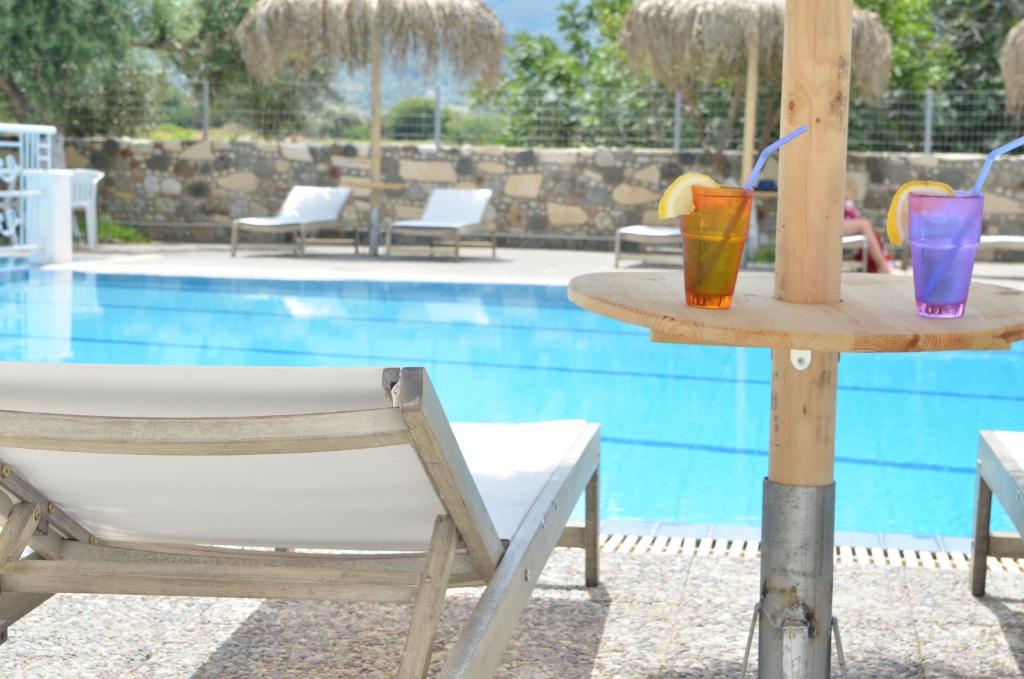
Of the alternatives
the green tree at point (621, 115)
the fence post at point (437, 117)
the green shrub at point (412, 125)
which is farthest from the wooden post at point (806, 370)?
the green shrub at point (412, 125)

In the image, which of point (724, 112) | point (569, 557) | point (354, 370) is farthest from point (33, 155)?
point (354, 370)

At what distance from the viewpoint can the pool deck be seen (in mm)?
2197

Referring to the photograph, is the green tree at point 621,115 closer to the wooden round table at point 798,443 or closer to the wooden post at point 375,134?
the wooden post at point 375,134

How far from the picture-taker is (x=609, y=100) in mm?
13359

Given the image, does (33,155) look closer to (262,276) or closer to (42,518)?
(262,276)

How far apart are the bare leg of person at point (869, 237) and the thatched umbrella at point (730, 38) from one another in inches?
55.5

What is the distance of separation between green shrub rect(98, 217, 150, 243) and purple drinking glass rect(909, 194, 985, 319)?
1166cm

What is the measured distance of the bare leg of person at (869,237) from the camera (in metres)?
9.05

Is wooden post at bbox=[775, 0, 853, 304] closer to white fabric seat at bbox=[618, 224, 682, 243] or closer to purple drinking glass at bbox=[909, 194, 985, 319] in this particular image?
purple drinking glass at bbox=[909, 194, 985, 319]

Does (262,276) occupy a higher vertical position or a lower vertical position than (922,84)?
lower

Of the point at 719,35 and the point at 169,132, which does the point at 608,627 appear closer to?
the point at 719,35

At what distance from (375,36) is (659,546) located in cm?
890

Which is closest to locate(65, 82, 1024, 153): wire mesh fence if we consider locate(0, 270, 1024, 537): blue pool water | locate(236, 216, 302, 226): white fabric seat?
locate(236, 216, 302, 226): white fabric seat

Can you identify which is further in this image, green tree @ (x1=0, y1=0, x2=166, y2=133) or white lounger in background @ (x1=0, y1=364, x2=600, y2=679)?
green tree @ (x1=0, y1=0, x2=166, y2=133)
